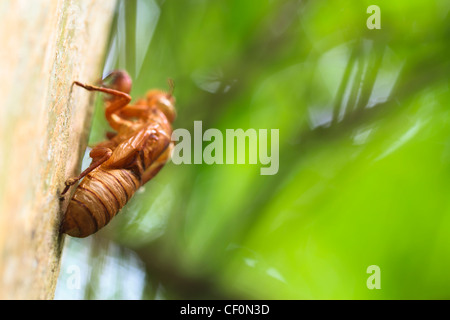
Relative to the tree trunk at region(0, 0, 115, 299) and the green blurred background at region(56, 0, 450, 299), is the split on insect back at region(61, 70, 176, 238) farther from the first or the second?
the green blurred background at region(56, 0, 450, 299)

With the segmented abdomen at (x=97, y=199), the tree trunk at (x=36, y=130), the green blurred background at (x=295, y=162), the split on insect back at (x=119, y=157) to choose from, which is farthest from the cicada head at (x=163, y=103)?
the tree trunk at (x=36, y=130)

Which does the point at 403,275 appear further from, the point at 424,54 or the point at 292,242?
the point at 424,54

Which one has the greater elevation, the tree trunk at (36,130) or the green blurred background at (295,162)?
the green blurred background at (295,162)

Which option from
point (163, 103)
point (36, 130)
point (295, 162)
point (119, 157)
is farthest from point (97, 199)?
point (295, 162)

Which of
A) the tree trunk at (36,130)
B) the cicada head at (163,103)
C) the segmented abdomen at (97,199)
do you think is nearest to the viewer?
the tree trunk at (36,130)

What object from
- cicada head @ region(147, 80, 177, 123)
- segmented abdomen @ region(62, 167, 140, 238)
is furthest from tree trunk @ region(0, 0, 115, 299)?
cicada head @ region(147, 80, 177, 123)

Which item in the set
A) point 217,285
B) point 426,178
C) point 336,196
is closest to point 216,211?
point 217,285

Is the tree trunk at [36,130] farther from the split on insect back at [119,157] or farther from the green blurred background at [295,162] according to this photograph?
the green blurred background at [295,162]
